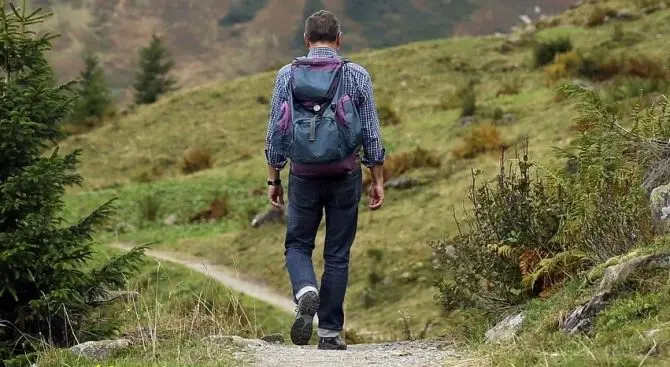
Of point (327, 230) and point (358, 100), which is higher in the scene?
point (358, 100)

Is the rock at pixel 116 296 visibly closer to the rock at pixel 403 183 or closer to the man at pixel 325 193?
the man at pixel 325 193

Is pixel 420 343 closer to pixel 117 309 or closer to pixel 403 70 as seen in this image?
pixel 117 309

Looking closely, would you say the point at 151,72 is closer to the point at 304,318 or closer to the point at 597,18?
the point at 597,18

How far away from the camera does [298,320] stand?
21.1ft

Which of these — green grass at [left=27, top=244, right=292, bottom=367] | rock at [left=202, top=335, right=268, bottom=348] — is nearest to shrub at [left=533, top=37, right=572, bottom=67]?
green grass at [left=27, top=244, right=292, bottom=367]

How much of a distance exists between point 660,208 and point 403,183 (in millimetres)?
10884

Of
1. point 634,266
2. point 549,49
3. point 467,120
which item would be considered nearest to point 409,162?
point 467,120

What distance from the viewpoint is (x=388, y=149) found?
2098 centimetres

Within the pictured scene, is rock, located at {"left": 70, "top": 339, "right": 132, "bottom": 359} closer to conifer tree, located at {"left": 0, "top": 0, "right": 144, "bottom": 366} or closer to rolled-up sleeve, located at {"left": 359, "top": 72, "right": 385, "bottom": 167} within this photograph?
conifer tree, located at {"left": 0, "top": 0, "right": 144, "bottom": 366}

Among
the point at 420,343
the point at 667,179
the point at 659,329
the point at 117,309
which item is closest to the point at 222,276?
the point at 117,309

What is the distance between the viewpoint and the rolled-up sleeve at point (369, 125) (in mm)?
6488

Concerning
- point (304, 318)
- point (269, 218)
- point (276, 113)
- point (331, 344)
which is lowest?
point (269, 218)

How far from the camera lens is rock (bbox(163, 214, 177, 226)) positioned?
20.3 metres

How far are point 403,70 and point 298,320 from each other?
26.6m
